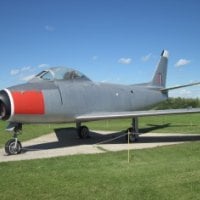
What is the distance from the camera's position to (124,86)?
18.0m

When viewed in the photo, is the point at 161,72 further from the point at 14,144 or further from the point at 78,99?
the point at 14,144

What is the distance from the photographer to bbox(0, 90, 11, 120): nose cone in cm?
1094

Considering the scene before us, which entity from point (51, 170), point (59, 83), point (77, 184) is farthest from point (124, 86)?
point (77, 184)

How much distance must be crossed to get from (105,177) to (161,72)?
16.3 metres

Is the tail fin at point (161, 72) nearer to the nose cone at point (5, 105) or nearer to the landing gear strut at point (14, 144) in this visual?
the landing gear strut at point (14, 144)

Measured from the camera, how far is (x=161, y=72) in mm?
22828

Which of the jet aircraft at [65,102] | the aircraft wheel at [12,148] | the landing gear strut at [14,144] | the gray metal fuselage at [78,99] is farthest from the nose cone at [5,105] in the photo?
the aircraft wheel at [12,148]

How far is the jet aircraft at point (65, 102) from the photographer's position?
11.4 metres

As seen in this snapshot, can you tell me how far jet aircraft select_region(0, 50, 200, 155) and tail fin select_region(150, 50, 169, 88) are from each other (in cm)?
334

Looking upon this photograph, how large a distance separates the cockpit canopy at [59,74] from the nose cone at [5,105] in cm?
227

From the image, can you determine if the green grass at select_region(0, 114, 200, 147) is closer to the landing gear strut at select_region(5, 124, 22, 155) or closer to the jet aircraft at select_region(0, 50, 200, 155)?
the landing gear strut at select_region(5, 124, 22, 155)

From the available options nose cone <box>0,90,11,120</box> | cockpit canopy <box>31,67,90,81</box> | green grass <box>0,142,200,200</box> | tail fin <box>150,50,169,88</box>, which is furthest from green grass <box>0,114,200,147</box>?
green grass <box>0,142,200,200</box>

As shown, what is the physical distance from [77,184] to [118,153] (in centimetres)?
404

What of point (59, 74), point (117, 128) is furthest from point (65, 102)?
point (117, 128)
